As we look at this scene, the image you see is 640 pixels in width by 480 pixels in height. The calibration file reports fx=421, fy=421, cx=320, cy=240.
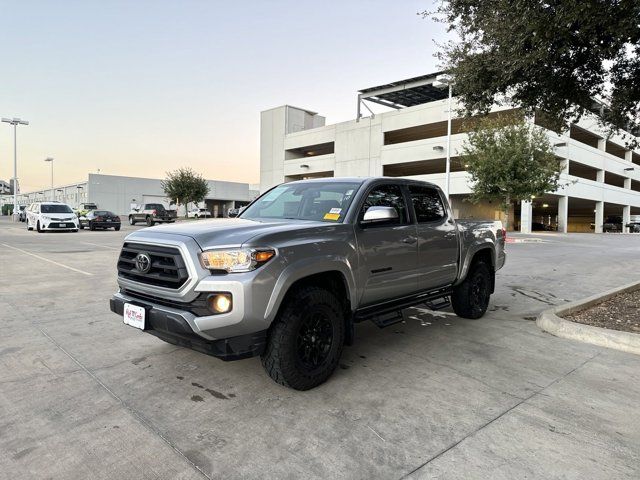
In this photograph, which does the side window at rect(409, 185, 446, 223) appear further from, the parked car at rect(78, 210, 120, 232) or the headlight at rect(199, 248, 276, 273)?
the parked car at rect(78, 210, 120, 232)

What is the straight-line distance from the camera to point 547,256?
15141mm

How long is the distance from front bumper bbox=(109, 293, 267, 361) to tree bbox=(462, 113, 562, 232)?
2290cm

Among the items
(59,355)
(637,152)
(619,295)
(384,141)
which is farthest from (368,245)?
(637,152)

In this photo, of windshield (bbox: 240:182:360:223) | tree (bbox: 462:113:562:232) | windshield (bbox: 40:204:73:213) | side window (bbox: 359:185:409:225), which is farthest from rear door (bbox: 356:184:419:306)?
windshield (bbox: 40:204:73:213)

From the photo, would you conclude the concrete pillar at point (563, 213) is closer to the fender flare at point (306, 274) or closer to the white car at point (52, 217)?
the white car at point (52, 217)

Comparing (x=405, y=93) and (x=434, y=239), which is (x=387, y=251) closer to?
(x=434, y=239)

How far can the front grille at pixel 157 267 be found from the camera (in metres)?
3.23

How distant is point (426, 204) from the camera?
5.13 metres

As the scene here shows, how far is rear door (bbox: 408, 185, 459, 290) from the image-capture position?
15.7 feet

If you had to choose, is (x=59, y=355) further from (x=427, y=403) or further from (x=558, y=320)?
(x=558, y=320)

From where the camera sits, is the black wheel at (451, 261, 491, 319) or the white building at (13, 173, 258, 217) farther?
the white building at (13, 173, 258, 217)

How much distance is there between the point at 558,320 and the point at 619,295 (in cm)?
254

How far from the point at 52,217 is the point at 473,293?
983 inches

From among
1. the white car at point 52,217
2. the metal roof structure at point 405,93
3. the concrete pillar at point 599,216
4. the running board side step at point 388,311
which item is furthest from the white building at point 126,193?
the running board side step at point 388,311
